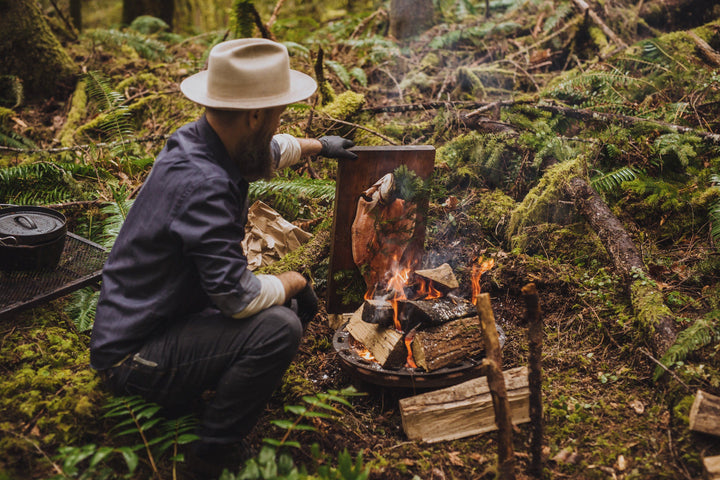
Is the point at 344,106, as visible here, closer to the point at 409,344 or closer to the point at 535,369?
the point at 409,344

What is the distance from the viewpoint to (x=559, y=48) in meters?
7.15

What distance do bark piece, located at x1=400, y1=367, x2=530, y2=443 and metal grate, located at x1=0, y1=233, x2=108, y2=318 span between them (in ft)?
8.40

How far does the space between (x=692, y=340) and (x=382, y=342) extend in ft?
6.32

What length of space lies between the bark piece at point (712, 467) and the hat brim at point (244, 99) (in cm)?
292

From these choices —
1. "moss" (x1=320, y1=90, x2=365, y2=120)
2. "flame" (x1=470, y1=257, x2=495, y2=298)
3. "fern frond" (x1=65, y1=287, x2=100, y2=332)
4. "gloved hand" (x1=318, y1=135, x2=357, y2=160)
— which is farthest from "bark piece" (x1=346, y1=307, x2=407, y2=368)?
"moss" (x1=320, y1=90, x2=365, y2=120)

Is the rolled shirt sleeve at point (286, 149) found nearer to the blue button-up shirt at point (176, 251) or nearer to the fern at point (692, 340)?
the blue button-up shirt at point (176, 251)

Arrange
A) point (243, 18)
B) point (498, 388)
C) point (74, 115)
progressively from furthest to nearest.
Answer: point (74, 115), point (243, 18), point (498, 388)

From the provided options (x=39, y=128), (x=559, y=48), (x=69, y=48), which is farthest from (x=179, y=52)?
(x=559, y=48)

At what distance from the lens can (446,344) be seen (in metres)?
3.16

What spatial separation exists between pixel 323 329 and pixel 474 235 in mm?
1746

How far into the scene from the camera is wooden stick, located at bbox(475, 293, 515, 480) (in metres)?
2.42

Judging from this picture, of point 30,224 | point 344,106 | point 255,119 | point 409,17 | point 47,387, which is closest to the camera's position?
point 255,119

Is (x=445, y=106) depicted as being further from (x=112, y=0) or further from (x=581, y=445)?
(x=112, y=0)

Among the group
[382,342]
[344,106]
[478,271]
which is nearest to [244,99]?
[382,342]
